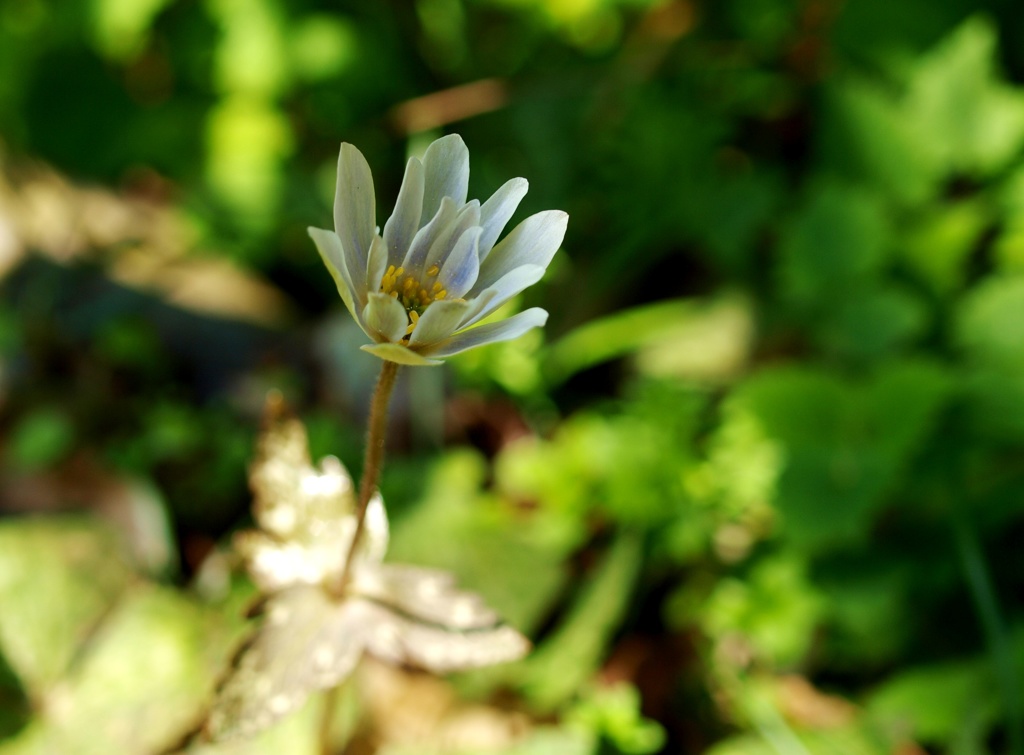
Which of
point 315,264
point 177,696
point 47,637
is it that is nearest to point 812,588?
point 177,696

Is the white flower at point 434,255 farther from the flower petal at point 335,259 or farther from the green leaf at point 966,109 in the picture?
the green leaf at point 966,109

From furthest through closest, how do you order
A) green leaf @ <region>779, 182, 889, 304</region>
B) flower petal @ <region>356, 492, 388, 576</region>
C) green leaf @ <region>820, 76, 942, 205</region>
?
1. green leaf @ <region>820, 76, 942, 205</region>
2. green leaf @ <region>779, 182, 889, 304</region>
3. flower petal @ <region>356, 492, 388, 576</region>

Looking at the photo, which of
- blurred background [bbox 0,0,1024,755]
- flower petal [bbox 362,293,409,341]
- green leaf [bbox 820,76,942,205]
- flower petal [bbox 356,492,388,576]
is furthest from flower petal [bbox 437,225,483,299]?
green leaf [bbox 820,76,942,205]

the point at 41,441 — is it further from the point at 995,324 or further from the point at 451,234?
the point at 995,324

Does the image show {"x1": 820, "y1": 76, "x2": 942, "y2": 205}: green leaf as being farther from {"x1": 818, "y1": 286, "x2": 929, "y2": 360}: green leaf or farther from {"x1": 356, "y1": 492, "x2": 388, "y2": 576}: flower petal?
{"x1": 356, "y1": 492, "x2": 388, "y2": 576}: flower petal

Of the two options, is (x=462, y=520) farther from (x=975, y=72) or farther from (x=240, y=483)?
(x=975, y=72)

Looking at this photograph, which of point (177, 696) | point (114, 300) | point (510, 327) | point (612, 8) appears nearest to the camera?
point (510, 327)
